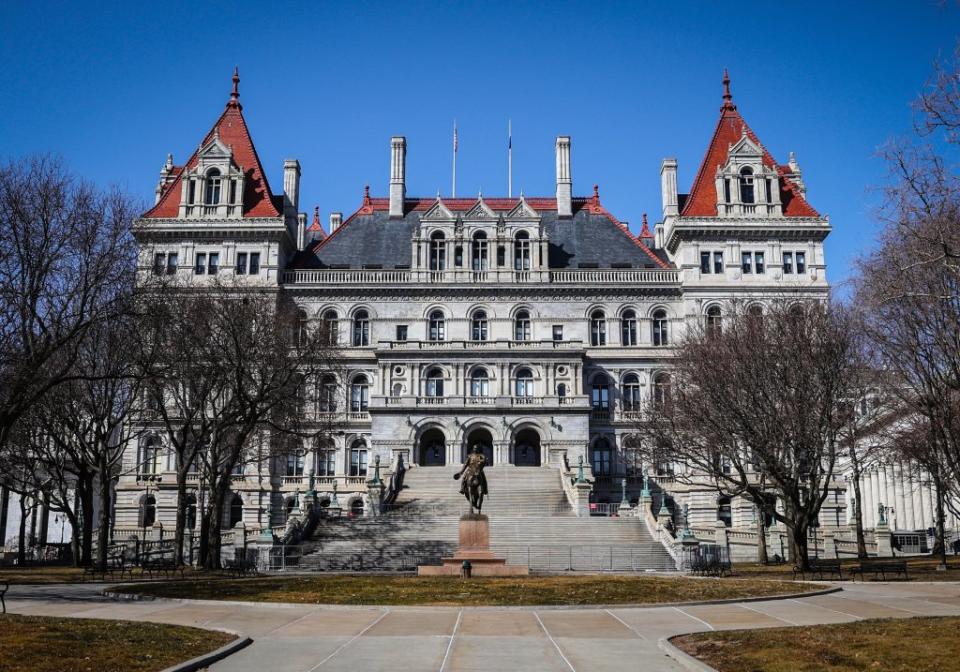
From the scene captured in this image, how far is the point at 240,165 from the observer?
67.1 meters

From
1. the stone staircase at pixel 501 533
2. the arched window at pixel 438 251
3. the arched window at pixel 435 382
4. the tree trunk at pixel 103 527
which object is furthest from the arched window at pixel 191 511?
the arched window at pixel 438 251

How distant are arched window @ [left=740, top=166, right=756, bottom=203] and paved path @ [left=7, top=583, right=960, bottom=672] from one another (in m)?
42.7

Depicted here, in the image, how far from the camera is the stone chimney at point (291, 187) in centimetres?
7056

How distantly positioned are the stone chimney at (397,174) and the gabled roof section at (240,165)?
9.14 metres

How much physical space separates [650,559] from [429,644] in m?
24.5

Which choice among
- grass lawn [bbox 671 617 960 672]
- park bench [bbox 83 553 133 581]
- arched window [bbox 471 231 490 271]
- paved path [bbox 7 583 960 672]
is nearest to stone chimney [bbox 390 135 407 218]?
arched window [bbox 471 231 490 271]

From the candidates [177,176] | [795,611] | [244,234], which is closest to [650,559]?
[795,611]

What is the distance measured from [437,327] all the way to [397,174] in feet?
46.2

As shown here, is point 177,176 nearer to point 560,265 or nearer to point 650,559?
point 560,265

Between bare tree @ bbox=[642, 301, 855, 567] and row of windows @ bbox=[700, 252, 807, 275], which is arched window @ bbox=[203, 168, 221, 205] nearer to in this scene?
row of windows @ bbox=[700, 252, 807, 275]

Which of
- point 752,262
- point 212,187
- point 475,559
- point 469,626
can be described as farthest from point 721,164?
point 469,626

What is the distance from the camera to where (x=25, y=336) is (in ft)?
98.8

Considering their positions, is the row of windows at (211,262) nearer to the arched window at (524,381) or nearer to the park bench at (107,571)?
the arched window at (524,381)

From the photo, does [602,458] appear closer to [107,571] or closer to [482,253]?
[482,253]
